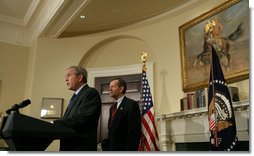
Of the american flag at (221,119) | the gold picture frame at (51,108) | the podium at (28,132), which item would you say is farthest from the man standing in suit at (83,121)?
the gold picture frame at (51,108)

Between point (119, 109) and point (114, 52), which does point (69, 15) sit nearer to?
point (114, 52)

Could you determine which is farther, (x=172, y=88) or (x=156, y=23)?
(x=156, y=23)

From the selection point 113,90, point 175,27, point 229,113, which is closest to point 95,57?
point 175,27

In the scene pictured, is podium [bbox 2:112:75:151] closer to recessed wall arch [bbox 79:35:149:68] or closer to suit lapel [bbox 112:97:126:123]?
suit lapel [bbox 112:97:126:123]

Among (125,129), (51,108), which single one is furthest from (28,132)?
(51,108)

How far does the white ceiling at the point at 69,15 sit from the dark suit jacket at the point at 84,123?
2.27 meters

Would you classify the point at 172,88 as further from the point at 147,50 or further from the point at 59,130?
the point at 59,130

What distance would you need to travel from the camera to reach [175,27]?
432cm

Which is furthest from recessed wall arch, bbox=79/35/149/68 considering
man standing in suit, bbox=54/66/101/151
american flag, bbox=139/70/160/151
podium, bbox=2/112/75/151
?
podium, bbox=2/112/75/151

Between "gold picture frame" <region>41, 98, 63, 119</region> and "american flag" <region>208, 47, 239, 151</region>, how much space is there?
301cm

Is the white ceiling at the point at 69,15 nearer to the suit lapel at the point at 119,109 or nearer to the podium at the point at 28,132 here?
the suit lapel at the point at 119,109

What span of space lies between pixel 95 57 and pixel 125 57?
0.60m

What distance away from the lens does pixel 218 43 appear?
11.4 ft

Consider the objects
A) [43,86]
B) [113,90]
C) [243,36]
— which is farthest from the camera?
[43,86]
